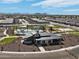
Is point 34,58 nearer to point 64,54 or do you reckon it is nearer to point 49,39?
point 64,54

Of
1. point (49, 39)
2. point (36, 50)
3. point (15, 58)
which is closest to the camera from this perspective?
point (15, 58)

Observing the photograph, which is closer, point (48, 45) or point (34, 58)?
point (34, 58)

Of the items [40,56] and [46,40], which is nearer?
[40,56]

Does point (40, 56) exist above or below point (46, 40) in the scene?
below

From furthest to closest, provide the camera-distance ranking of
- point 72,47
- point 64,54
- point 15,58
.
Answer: point 72,47 → point 64,54 → point 15,58

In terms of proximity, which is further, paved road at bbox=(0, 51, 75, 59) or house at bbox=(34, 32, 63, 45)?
→ house at bbox=(34, 32, 63, 45)

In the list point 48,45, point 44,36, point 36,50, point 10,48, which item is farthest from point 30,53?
point 44,36

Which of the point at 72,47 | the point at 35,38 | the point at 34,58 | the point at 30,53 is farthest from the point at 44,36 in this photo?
the point at 34,58

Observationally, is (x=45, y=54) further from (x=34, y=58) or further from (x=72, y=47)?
(x=72, y=47)

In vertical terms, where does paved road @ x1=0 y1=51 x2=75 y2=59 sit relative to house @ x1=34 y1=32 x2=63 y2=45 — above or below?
below

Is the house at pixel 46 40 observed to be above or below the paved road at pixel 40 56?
above

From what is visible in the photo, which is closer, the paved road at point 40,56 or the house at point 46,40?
the paved road at point 40,56
